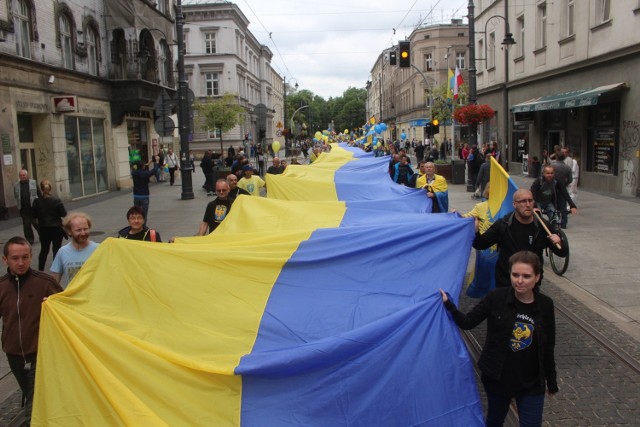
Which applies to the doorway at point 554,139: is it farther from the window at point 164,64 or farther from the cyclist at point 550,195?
the window at point 164,64

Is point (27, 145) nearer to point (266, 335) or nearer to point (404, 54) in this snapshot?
point (404, 54)

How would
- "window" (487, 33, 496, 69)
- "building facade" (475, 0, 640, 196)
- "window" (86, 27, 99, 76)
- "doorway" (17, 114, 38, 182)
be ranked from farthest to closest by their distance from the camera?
1. "window" (487, 33, 496, 69)
2. "window" (86, 27, 99, 76)
3. "doorway" (17, 114, 38, 182)
4. "building facade" (475, 0, 640, 196)

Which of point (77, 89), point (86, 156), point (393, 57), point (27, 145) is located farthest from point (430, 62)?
point (27, 145)

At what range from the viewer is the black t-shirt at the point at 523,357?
12.1ft

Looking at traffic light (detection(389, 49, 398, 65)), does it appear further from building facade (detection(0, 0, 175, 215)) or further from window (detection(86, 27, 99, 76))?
window (detection(86, 27, 99, 76))

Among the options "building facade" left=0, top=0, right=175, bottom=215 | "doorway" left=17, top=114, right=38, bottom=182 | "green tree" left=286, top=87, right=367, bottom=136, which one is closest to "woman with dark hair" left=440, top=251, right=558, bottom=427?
"building facade" left=0, top=0, right=175, bottom=215

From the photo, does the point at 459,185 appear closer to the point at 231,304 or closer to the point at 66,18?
the point at 66,18

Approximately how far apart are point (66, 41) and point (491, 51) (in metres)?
22.3

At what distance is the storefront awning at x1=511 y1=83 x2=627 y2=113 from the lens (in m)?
18.8

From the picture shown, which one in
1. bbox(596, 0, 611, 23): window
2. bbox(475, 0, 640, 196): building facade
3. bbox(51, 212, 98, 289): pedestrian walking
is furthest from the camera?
bbox(596, 0, 611, 23): window

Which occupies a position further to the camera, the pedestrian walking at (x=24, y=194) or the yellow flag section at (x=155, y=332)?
the pedestrian walking at (x=24, y=194)

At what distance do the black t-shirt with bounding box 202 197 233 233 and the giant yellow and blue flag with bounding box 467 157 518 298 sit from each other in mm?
3513

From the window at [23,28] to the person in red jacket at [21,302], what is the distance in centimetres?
1630

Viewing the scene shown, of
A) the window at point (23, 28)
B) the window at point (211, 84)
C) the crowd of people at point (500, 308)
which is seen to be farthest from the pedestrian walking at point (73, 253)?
the window at point (211, 84)
